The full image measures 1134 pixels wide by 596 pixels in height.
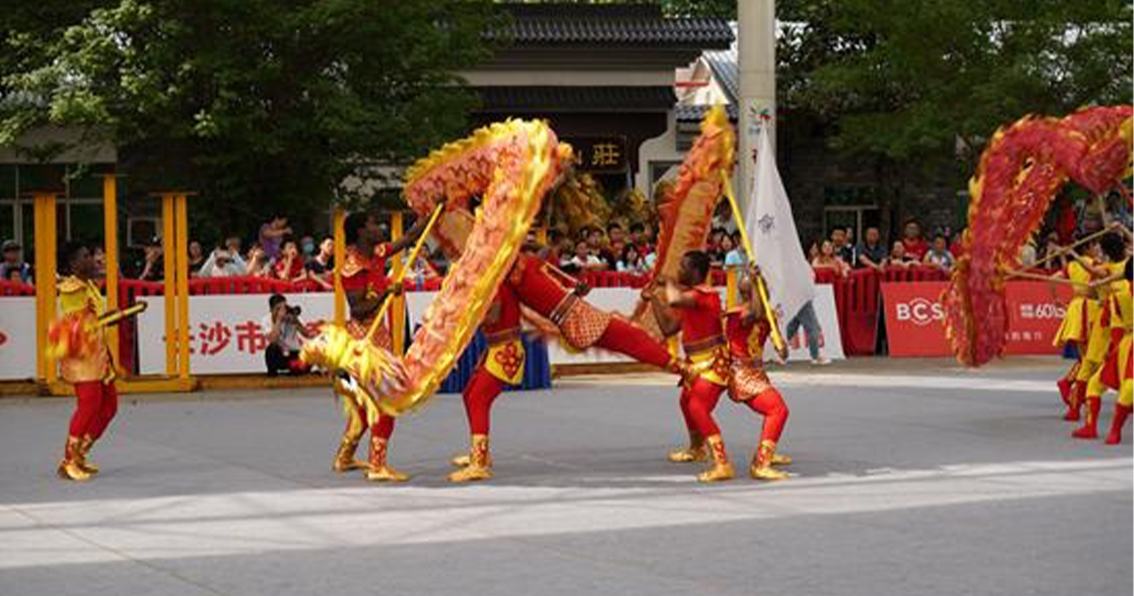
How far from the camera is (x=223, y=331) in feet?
70.4

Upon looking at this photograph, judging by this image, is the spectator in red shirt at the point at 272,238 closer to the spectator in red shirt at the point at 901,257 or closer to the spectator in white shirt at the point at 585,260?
the spectator in white shirt at the point at 585,260

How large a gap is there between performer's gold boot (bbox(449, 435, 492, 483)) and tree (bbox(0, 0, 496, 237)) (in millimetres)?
12005

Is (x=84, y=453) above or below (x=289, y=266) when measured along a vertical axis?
below

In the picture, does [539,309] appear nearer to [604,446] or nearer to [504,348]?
[504,348]

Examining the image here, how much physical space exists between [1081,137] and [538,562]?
702 centimetres

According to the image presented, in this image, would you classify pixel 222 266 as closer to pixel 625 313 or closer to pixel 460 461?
pixel 625 313

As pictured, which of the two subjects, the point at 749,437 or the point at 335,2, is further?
the point at 335,2

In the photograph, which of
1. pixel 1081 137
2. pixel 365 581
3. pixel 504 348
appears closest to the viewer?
pixel 365 581

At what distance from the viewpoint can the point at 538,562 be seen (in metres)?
10.1

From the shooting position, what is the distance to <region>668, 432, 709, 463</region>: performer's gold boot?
1445 centimetres

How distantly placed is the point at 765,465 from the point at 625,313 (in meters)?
7.68

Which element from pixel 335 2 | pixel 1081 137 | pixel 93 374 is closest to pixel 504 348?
pixel 93 374

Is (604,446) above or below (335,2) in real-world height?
below

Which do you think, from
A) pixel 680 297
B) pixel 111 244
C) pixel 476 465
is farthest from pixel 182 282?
pixel 680 297
